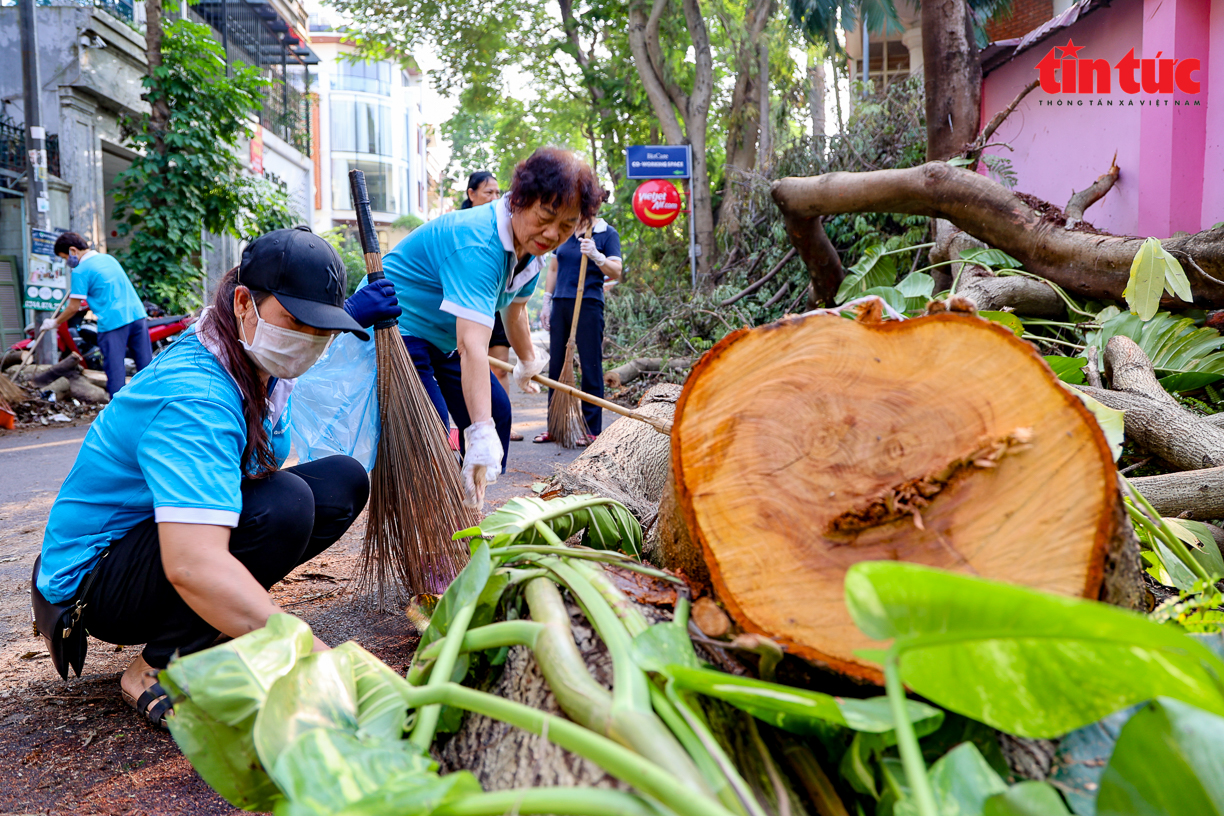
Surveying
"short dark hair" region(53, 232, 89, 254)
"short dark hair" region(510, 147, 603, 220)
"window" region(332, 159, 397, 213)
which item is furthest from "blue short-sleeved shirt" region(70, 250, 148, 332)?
"window" region(332, 159, 397, 213)

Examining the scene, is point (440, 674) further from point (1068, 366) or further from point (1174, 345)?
point (1174, 345)

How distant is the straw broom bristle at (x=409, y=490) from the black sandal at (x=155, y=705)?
71cm

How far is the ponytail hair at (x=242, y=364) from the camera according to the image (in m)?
1.66

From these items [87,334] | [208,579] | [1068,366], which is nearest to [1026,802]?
[208,579]

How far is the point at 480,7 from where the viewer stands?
44.0 feet

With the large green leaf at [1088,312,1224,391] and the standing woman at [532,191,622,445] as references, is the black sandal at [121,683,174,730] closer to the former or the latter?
the large green leaf at [1088,312,1224,391]

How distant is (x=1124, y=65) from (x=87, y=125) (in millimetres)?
11201

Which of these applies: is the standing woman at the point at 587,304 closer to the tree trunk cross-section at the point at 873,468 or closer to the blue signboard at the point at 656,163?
the blue signboard at the point at 656,163

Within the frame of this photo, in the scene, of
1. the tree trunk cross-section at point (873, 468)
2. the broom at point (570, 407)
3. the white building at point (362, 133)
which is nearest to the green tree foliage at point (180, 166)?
the broom at point (570, 407)

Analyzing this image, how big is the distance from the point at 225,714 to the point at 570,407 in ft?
14.5

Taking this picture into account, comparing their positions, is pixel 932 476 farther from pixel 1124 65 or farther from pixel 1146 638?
pixel 1124 65

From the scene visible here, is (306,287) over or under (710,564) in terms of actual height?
over

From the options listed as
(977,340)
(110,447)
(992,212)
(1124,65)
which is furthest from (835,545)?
(1124,65)

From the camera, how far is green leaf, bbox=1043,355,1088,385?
2.71 meters
